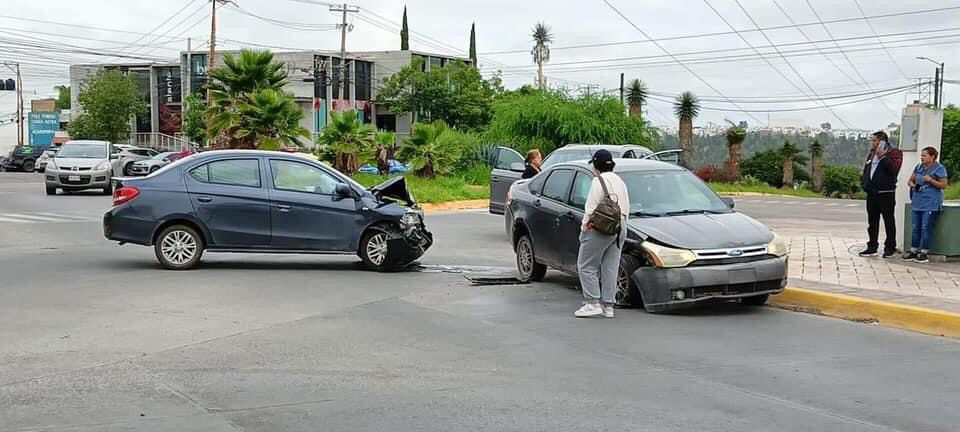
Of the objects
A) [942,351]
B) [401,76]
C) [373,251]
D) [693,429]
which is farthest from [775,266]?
[401,76]

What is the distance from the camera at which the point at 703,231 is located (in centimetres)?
1017

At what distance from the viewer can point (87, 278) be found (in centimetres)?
1238

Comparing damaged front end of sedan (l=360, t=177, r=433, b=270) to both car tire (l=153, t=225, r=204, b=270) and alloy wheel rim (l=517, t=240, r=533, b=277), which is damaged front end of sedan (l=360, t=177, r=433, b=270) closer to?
Result: alloy wheel rim (l=517, t=240, r=533, b=277)

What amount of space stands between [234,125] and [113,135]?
44.8m

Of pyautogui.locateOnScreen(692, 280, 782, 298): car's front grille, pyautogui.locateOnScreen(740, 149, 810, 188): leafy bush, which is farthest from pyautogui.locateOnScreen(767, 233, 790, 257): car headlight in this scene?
pyautogui.locateOnScreen(740, 149, 810, 188): leafy bush

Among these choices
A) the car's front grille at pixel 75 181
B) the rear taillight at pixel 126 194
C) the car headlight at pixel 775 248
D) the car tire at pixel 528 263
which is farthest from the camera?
the car's front grille at pixel 75 181

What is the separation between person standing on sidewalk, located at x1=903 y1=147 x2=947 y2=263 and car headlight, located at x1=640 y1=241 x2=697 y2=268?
4.84 meters

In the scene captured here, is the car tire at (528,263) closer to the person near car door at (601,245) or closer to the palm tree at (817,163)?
the person near car door at (601,245)

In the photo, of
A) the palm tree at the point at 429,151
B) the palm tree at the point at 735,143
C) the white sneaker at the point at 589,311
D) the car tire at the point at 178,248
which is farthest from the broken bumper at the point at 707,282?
the palm tree at the point at 735,143

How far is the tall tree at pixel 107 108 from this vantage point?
232 feet

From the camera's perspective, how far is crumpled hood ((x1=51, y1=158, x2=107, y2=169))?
29.3 m

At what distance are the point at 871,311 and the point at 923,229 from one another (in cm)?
378

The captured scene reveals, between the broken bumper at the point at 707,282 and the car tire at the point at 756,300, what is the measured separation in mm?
377

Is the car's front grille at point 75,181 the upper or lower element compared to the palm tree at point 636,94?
lower
